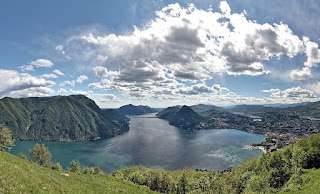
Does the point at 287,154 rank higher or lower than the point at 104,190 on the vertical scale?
lower

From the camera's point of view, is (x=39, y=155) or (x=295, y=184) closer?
(x=295, y=184)

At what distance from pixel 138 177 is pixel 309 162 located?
A: 89060 millimetres

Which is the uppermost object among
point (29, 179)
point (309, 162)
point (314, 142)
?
point (29, 179)

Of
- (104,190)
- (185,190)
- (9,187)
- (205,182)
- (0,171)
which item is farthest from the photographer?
(185,190)

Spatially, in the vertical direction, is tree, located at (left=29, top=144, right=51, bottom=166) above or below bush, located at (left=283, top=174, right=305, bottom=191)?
below

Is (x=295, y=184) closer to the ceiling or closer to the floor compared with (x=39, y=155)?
closer to the ceiling

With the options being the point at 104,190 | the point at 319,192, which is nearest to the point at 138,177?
the point at 104,190

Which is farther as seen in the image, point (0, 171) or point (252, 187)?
point (252, 187)

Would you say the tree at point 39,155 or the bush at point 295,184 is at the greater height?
the bush at point 295,184

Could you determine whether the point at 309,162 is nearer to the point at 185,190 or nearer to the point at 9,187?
the point at 185,190

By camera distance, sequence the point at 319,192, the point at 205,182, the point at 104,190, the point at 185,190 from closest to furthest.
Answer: the point at 104,190, the point at 319,192, the point at 205,182, the point at 185,190

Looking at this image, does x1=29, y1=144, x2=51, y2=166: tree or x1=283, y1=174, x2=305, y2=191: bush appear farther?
x1=29, y1=144, x2=51, y2=166: tree

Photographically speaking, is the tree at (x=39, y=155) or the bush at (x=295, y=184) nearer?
the bush at (x=295, y=184)

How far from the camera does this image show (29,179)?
19031mm
